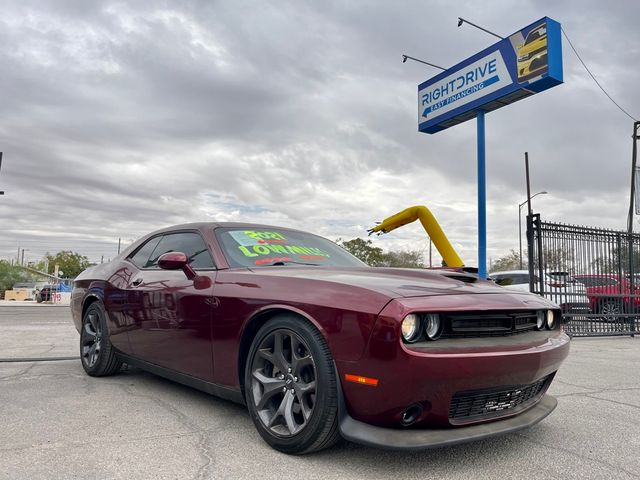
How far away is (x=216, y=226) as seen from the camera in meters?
3.97

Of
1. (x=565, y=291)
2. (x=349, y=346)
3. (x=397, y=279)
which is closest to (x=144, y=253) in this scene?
(x=397, y=279)

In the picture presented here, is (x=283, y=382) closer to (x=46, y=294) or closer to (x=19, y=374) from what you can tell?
(x=19, y=374)

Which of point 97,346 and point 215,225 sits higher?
point 215,225

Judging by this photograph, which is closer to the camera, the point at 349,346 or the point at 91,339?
the point at 349,346

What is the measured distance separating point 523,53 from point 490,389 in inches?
428

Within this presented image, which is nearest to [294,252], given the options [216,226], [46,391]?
[216,226]

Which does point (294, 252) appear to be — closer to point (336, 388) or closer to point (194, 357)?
point (194, 357)

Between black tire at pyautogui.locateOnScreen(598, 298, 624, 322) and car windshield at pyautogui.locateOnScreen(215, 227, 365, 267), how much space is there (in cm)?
825

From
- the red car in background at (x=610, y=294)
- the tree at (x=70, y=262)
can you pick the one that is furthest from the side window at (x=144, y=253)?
the tree at (x=70, y=262)

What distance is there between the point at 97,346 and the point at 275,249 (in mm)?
2175

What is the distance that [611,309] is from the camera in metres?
10.7

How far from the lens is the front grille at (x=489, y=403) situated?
2.52 m

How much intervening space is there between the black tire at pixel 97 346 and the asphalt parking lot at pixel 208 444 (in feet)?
0.43

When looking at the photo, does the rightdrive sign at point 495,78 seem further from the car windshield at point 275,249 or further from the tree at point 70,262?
the tree at point 70,262
